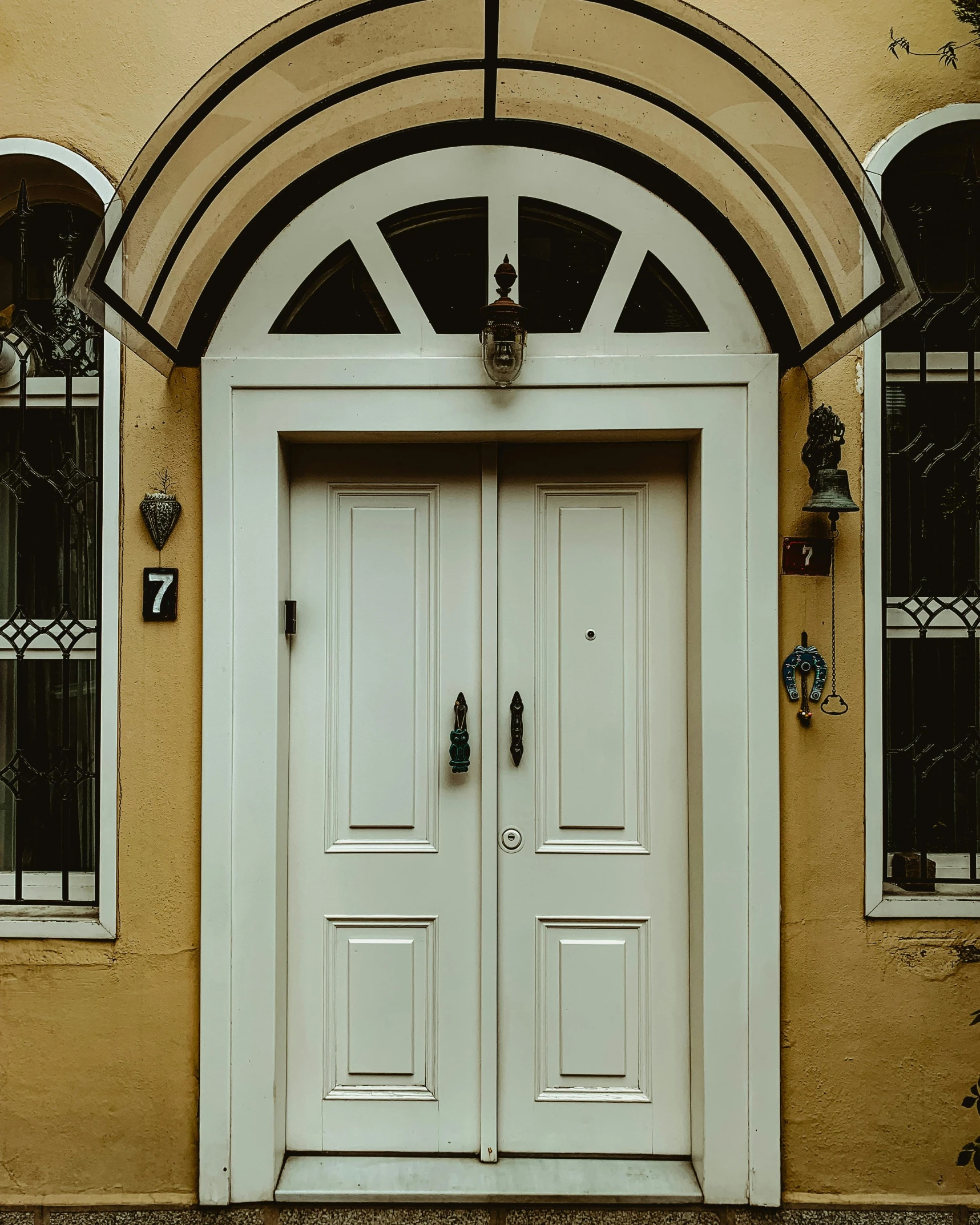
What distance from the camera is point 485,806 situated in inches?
109

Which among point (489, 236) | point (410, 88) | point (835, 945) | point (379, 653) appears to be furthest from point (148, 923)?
point (410, 88)

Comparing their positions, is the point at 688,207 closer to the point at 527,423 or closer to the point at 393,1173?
the point at 527,423

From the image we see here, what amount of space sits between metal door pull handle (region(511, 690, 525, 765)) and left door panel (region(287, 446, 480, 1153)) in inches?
5.7

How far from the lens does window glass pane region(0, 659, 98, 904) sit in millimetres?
2754

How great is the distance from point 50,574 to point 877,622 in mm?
2870

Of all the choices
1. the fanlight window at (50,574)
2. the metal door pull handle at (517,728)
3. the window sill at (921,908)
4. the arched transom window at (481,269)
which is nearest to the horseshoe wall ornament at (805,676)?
the window sill at (921,908)

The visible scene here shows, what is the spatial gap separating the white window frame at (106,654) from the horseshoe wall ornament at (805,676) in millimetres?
2247

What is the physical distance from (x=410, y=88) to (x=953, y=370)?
81.3 inches

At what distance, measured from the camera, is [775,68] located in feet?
6.88

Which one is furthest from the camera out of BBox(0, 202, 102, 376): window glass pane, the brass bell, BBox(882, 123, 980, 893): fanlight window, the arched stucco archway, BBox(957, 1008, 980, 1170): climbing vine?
BBox(0, 202, 102, 376): window glass pane

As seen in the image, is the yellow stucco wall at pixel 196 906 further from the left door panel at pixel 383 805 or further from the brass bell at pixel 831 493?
the left door panel at pixel 383 805

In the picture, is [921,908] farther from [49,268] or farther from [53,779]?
[49,268]

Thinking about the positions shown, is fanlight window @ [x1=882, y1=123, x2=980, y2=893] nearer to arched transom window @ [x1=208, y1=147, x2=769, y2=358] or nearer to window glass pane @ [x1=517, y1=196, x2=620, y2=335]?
arched transom window @ [x1=208, y1=147, x2=769, y2=358]

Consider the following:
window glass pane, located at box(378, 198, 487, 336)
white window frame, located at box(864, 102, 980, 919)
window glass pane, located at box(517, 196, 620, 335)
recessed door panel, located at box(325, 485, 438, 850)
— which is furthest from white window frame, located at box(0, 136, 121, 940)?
white window frame, located at box(864, 102, 980, 919)
